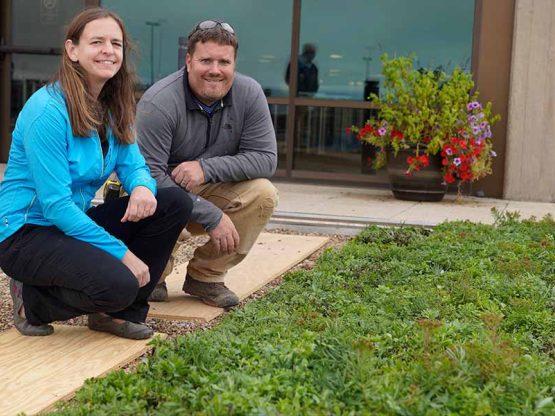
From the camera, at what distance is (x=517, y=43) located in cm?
822

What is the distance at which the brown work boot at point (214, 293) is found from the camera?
13.5 feet

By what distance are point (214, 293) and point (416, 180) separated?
13.6ft

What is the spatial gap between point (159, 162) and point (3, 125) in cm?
648

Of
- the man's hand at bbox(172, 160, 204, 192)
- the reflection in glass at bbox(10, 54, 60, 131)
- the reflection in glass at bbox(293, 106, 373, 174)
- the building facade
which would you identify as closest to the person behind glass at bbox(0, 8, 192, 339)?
the man's hand at bbox(172, 160, 204, 192)

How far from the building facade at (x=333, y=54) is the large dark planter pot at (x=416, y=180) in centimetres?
75

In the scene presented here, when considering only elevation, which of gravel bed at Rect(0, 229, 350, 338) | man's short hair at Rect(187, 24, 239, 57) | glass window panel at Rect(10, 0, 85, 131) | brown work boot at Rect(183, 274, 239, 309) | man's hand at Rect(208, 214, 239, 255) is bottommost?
gravel bed at Rect(0, 229, 350, 338)

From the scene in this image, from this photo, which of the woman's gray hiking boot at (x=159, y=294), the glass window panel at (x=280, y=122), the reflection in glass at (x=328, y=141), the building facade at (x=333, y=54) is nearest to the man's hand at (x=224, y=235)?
the woman's gray hiking boot at (x=159, y=294)

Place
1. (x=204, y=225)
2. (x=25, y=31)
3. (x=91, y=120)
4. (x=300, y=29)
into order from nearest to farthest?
(x=91, y=120), (x=204, y=225), (x=300, y=29), (x=25, y=31)

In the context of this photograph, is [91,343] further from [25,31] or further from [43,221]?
[25,31]

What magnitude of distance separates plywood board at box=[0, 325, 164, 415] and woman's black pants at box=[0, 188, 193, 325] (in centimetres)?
11

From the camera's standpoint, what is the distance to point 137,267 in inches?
133

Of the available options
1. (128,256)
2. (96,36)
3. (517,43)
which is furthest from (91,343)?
(517,43)

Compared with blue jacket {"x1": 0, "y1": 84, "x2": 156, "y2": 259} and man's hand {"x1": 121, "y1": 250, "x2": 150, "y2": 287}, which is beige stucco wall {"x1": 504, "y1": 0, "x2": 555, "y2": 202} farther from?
man's hand {"x1": 121, "y1": 250, "x2": 150, "y2": 287}

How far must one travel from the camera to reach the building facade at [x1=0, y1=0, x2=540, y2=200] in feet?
27.1
